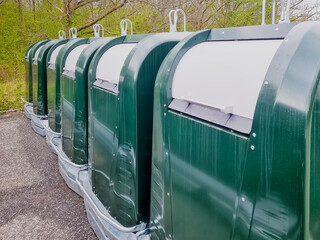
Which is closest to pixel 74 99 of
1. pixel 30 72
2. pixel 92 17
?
pixel 30 72

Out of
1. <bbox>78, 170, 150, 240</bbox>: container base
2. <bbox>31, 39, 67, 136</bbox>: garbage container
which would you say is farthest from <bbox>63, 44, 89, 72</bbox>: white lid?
<bbox>31, 39, 67, 136</bbox>: garbage container

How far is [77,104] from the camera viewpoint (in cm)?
335

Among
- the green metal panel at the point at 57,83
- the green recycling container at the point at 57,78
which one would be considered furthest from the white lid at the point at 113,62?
the green metal panel at the point at 57,83

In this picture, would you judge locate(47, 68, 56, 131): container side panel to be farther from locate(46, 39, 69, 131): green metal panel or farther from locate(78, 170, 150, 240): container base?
locate(78, 170, 150, 240): container base

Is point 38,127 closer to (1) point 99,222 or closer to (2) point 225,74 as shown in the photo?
(1) point 99,222

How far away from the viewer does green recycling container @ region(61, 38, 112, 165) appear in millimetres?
3217

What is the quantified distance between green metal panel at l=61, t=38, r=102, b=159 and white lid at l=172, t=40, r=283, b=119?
174 centimetres

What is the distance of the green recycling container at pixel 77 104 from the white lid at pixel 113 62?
0.96 feet

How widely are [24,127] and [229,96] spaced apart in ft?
20.2

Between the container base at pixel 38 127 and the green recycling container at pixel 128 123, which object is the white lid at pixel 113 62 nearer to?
the green recycling container at pixel 128 123

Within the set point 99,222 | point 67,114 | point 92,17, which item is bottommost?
point 99,222

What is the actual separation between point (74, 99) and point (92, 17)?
9.62 meters

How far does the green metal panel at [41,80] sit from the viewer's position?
216 inches

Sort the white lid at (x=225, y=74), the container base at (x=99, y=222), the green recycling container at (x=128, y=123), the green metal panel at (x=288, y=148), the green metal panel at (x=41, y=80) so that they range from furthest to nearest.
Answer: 1. the green metal panel at (x=41, y=80)
2. the container base at (x=99, y=222)
3. the green recycling container at (x=128, y=123)
4. the white lid at (x=225, y=74)
5. the green metal panel at (x=288, y=148)
